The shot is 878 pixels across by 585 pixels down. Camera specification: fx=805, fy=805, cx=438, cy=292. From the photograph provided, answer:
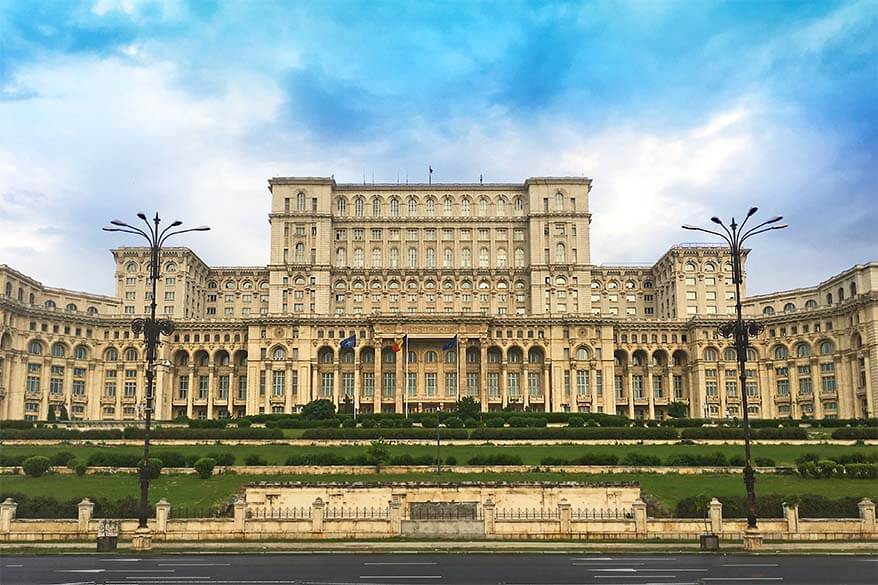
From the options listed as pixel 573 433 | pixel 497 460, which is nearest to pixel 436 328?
pixel 573 433

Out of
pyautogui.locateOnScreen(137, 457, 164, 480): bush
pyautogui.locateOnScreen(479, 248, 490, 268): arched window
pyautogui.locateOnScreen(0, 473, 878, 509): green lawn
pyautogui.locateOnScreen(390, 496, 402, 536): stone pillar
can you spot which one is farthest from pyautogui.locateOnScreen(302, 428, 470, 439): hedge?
pyautogui.locateOnScreen(479, 248, 490, 268): arched window

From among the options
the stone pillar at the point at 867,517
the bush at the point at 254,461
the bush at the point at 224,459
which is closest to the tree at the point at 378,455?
the bush at the point at 254,461

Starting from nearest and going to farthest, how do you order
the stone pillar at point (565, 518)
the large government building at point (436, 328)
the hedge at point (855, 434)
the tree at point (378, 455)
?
A: the stone pillar at point (565, 518) < the tree at point (378, 455) < the hedge at point (855, 434) < the large government building at point (436, 328)

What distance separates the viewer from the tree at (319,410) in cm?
9469

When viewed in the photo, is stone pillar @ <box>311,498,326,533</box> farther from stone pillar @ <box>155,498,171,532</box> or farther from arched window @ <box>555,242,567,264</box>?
arched window @ <box>555,242,567,264</box>

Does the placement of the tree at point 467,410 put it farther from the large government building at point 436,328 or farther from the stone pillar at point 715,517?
the stone pillar at point 715,517

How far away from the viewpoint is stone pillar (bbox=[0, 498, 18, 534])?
38.8 m

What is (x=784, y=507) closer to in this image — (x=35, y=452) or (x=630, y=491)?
(x=630, y=491)

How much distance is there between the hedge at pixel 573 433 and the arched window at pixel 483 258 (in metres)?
60.7

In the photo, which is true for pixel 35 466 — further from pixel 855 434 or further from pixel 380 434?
pixel 855 434

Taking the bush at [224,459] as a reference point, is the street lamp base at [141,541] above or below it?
below

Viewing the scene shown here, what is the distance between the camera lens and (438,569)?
92.9ft

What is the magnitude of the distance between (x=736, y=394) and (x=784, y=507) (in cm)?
8646

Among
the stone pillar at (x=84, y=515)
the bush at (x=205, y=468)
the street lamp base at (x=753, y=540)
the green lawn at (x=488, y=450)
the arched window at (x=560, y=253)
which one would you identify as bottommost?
the street lamp base at (x=753, y=540)
